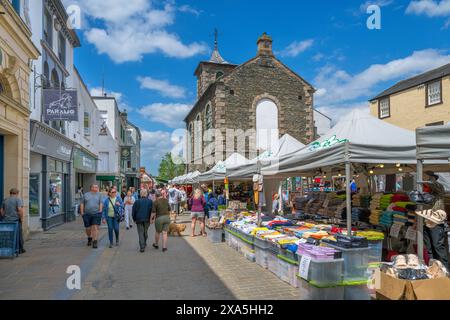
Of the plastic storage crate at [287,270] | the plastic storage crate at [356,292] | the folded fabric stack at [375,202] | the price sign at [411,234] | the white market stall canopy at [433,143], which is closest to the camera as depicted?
the white market stall canopy at [433,143]

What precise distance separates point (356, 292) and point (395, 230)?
6.44 ft

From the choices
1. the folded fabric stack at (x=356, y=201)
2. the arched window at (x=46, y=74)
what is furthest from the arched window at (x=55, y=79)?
the folded fabric stack at (x=356, y=201)

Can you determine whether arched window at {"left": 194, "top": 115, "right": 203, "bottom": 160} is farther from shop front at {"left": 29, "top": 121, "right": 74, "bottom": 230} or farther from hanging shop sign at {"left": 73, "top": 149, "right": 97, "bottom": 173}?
shop front at {"left": 29, "top": 121, "right": 74, "bottom": 230}

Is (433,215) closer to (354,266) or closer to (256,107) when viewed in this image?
(354,266)

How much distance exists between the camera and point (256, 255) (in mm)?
7711

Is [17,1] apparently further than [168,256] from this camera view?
Yes

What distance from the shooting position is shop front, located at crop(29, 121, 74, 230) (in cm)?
1289

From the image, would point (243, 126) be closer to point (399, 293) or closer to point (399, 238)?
point (399, 238)

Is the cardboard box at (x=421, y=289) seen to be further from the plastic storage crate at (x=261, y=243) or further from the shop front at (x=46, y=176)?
the shop front at (x=46, y=176)

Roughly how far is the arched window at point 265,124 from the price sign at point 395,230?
23.2m

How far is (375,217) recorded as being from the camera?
24.1 feet

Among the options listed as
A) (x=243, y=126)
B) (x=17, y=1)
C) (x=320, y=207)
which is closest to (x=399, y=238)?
(x=320, y=207)

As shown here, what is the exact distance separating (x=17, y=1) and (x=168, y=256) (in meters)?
8.63

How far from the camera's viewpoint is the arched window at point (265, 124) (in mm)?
29891
